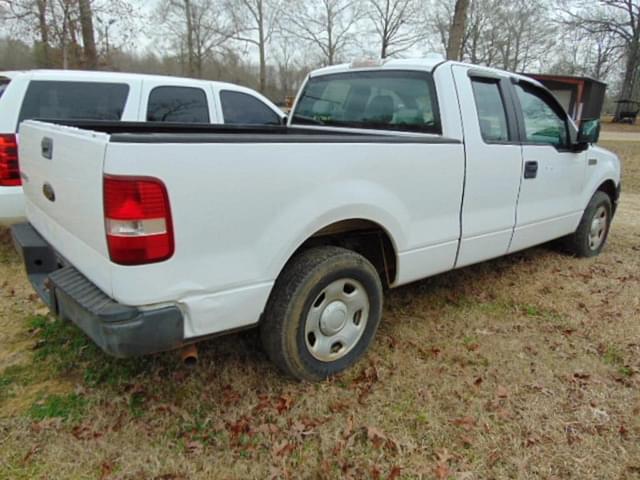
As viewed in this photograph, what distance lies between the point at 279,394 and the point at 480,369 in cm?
128

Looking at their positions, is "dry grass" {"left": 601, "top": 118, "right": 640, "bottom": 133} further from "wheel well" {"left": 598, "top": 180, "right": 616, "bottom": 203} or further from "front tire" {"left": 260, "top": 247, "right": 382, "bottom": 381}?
"front tire" {"left": 260, "top": 247, "right": 382, "bottom": 381}

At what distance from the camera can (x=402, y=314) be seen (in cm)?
361

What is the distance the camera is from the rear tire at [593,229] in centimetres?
470

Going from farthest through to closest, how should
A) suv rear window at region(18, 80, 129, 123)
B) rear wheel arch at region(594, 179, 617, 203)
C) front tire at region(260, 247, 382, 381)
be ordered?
rear wheel arch at region(594, 179, 617, 203), suv rear window at region(18, 80, 129, 123), front tire at region(260, 247, 382, 381)

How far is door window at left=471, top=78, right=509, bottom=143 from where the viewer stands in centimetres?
328

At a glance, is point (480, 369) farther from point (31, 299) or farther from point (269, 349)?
point (31, 299)

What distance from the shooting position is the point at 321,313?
A: 2.59m

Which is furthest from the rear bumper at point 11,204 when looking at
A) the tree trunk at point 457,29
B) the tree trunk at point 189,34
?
the tree trunk at point 189,34

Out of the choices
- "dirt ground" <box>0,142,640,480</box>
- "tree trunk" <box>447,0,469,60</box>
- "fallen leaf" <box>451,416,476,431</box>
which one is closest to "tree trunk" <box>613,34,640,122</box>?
"tree trunk" <box>447,0,469,60</box>

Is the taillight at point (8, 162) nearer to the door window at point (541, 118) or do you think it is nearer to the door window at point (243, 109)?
the door window at point (243, 109)

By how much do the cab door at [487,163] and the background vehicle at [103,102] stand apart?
3638mm

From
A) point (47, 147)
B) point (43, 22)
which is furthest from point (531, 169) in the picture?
point (43, 22)

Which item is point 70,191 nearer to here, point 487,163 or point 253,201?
point 253,201

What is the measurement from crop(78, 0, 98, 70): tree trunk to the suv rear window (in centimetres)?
833
